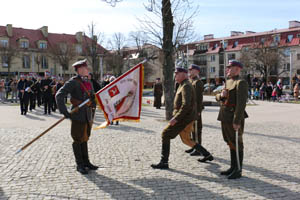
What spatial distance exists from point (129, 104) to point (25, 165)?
2.37 metres

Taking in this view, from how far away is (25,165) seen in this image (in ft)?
20.0

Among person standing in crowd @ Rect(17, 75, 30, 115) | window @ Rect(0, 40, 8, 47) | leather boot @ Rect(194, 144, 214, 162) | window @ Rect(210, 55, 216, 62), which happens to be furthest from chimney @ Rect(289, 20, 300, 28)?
leather boot @ Rect(194, 144, 214, 162)

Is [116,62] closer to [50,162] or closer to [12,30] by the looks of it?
[12,30]

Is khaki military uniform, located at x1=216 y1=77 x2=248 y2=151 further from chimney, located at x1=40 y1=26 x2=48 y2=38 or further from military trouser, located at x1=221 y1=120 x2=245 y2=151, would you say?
chimney, located at x1=40 y1=26 x2=48 y2=38

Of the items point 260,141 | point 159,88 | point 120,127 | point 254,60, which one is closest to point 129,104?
point 260,141

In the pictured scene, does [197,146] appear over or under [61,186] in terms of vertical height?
over

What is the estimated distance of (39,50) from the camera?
195 feet

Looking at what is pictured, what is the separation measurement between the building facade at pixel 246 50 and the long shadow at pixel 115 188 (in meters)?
47.3

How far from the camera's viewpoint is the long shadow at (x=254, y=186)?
4.64m

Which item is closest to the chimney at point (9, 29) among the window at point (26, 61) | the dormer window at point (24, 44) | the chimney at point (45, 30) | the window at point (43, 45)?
the dormer window at point (24, 44)

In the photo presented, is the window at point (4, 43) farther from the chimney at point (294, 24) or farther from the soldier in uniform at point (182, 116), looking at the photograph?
the chimney at point (294, 24)

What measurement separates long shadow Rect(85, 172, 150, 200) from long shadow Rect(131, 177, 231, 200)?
0.20 metres

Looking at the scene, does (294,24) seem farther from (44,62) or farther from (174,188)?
(174,188)

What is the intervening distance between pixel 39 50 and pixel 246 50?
39.6 m
